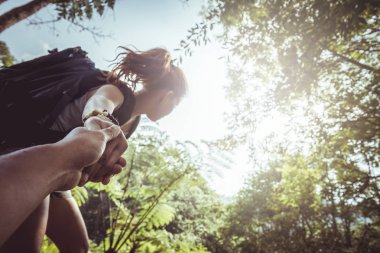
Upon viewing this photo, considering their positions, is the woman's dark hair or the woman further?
the woman's dark hair

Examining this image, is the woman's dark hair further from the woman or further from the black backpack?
the black backpack

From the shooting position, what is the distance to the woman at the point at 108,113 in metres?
0.97

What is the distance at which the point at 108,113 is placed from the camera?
1.01 metres

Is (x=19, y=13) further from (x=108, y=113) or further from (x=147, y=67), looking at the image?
(x=108, y=113)

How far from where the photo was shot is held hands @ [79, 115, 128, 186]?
0.83m

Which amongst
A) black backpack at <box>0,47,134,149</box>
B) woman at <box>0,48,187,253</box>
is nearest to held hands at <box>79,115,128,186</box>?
woman at <box>0,48,187,253</box>

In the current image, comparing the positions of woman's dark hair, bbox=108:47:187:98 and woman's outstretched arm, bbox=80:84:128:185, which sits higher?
woman's dark hair, bbox=108:47:187:98

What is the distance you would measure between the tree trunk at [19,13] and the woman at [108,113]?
2.66 m

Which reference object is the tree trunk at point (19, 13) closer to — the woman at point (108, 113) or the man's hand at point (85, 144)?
the woman at point (108, 113)

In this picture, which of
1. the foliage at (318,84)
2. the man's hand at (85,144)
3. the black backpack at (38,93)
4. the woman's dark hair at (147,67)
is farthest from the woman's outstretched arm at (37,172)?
the foliage at (318,84)

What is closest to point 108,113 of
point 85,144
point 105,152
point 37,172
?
point 105,152

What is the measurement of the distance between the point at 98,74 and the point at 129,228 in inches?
183

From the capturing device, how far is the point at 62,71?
1271mm

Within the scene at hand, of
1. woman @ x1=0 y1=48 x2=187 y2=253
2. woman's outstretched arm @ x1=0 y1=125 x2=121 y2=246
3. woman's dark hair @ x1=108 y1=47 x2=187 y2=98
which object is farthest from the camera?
woman's dark hair @ x1=108 y1=47 x2=187 y2=98
